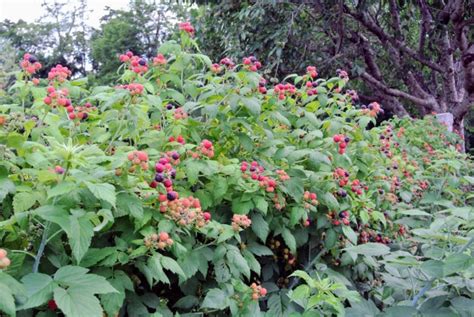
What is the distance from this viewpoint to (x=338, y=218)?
228 centimetres

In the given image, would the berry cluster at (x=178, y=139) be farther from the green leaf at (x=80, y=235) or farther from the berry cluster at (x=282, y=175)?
the green leaf at (x=80, y=235)

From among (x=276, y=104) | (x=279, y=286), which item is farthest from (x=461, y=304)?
(x=276, y=104)

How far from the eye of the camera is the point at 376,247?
2.01 m

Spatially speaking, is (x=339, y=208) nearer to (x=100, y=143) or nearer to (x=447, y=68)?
(x=100, y=143)

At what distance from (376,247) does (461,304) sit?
37 cm

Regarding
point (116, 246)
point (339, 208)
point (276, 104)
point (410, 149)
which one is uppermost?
point (276, 104)

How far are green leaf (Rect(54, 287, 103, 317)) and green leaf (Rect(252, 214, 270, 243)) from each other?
0.89m

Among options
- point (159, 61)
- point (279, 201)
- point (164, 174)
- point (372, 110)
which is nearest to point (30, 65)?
point (159, 61)

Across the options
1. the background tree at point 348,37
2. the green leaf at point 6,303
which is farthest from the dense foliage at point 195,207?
the background tree at point 348,37

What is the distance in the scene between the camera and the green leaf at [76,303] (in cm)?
114

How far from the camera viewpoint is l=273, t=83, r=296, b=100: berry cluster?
7.92 feet

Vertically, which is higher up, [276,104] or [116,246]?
[276,104]

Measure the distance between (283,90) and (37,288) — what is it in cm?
157

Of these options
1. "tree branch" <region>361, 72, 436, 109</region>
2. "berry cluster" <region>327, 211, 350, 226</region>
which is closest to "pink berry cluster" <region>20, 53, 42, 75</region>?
"berry cluster" <region>327, 211, 350, 226</region>
